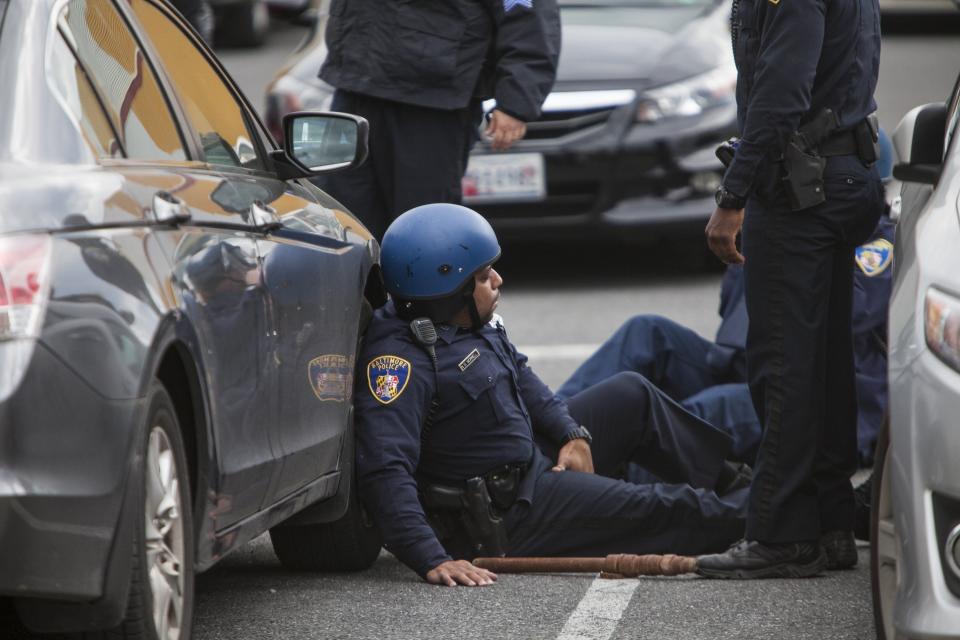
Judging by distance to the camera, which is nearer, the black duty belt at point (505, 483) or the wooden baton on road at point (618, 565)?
the wooden baton on road at point (618, 565)

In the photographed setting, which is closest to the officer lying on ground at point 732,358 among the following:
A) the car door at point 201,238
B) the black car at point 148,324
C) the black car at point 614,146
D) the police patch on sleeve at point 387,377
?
the police patch on sleeve at point 387,377

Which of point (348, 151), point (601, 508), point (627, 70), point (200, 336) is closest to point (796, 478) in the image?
point (601, 508)

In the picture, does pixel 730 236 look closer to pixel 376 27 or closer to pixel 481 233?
pixel 481 233

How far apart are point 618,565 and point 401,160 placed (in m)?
1.74

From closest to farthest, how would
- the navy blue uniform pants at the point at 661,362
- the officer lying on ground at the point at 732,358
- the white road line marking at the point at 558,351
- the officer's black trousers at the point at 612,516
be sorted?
the officer's black trousers at the point at 612,516
the officer lying on ground at the point at 732,358
the navy blue uniform pants at the point at 661,362
the white road line marking at the point at 558,351

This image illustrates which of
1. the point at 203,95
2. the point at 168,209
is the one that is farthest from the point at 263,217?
the point at 168,209

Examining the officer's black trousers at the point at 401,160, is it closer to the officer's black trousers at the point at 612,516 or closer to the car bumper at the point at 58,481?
the officer's black trousers at the point at 612,516

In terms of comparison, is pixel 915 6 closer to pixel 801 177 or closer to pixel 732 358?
pixel 732 358

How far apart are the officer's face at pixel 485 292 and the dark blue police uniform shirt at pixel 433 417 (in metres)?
0.06

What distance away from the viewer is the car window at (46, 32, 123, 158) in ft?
10.8

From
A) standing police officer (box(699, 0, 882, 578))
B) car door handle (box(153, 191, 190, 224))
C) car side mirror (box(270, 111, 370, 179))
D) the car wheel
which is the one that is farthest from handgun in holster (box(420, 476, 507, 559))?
car door handle (box(153, 191, 190, 224))

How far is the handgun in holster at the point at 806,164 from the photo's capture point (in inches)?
177

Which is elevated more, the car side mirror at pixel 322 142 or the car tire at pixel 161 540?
the car side mirror at pixel 322 142

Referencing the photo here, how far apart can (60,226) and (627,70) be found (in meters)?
6.82
